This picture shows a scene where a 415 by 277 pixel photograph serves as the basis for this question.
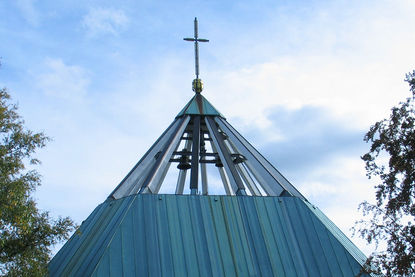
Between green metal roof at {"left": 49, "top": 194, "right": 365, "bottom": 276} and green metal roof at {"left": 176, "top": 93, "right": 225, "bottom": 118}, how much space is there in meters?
6.21

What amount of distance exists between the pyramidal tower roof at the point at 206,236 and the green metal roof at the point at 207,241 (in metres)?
0.03

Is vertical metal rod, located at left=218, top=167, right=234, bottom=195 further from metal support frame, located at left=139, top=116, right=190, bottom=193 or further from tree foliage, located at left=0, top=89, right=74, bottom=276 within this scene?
tree foliage, located at left=0, top=89, right=74, bottom=276

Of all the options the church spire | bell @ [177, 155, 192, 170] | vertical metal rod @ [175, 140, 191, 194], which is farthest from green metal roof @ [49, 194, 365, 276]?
the church spire

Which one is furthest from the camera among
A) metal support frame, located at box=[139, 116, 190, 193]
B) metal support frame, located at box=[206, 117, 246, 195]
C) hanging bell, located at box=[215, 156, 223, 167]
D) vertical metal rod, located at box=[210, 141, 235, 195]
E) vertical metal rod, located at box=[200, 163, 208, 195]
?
vertical metal rod, located at box=[200, 163, 208, 195]

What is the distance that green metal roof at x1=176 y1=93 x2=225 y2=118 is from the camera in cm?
2161

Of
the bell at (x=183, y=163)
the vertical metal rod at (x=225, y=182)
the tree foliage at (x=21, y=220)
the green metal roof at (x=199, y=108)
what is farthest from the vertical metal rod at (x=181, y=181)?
the tree foliage at (x=21, y=220)

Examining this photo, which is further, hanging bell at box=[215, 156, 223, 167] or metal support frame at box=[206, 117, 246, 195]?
hanging bell at box=[215, 156, 223, 167]

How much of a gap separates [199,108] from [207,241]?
846 cm

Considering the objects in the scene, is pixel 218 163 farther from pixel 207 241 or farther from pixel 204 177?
pixel 207 241

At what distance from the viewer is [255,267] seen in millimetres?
14234

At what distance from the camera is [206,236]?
48.3ft

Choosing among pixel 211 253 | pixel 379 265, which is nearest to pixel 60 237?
pixel 211 253

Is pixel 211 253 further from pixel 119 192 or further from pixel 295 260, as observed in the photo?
pixel 119 192

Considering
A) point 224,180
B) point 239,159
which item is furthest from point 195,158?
point 224,180
